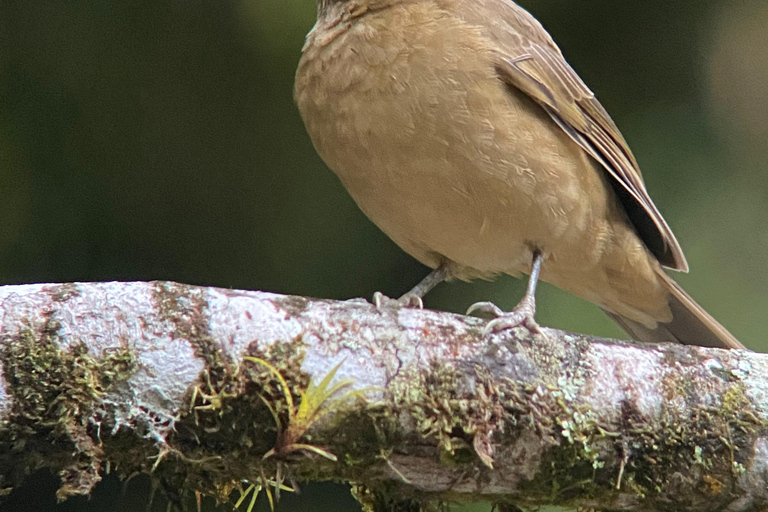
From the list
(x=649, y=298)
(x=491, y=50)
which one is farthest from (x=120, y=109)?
(x=649, y=298)

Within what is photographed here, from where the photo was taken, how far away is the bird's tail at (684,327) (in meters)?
4.44

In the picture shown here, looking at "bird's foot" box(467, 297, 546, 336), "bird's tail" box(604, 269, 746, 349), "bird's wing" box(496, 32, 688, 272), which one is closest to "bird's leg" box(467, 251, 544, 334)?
"bird's foot" box(467, 297, 546, 336)

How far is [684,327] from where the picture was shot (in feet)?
15.4

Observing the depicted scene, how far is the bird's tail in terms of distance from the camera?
14.6 ft

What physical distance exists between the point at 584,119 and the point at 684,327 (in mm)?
1191

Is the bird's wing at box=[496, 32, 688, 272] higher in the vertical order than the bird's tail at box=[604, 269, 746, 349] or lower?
higher

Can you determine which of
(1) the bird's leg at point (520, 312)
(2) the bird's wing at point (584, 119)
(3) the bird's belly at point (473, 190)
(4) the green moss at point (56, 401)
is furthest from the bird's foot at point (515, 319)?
(4) the green moss at point (56, 401)

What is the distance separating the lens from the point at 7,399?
7.91ft

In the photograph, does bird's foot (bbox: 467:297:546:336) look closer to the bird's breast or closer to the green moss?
the bird's breast

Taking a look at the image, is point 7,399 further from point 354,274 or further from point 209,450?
point 354,274

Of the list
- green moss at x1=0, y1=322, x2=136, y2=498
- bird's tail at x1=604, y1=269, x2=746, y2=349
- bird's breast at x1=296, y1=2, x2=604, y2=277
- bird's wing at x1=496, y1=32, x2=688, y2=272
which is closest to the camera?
green moss at x1=0, y1=322, x2=136, y2=498

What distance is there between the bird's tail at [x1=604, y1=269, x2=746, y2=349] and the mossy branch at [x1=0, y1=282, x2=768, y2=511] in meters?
1.55

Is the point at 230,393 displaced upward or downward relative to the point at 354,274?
upward

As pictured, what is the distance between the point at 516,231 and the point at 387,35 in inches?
37.5
